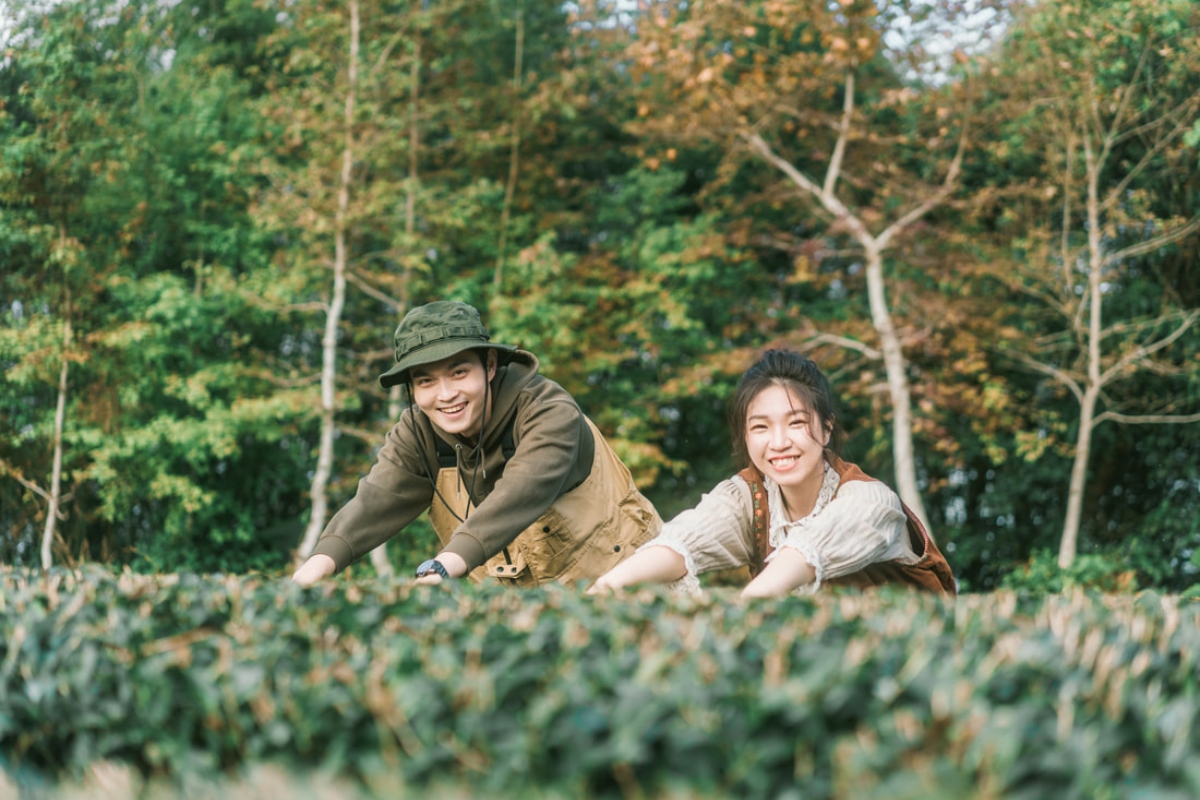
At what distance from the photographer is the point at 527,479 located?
3412 mm

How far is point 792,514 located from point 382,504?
144 cm

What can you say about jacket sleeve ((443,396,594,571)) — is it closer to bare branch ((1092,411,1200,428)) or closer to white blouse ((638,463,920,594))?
white blouse ((638,463,920,594))

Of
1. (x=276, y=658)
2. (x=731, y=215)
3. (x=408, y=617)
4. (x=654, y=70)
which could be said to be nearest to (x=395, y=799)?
(x=276, y=658)

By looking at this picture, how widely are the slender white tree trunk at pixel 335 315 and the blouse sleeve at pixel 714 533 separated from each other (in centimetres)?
735

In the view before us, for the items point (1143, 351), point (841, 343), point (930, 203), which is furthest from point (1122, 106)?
point (841, 343)

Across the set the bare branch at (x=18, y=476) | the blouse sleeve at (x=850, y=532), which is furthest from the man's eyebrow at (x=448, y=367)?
the bare branch at (x=18, y=476)

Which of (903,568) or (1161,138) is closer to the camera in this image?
(903,568)

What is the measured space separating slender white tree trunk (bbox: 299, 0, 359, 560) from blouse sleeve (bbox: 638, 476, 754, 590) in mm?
7352

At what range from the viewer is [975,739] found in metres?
1.45

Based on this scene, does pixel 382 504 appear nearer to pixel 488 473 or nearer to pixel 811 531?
pixel 488 473

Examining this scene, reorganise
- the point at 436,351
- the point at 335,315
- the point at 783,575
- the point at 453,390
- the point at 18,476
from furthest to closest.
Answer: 1. the point at 335,315
2. the point at 18,476
3. the point at 453,390
4. the point at 436,351
5. the point at 783,575

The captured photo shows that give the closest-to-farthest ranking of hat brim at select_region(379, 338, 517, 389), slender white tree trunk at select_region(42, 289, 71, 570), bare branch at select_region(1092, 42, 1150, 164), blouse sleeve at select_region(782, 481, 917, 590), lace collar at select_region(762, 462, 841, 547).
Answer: blouse sleeve at select_region(782, 481, 917, 590) → lace collar at select_region(762, 462, 841, 547) → hat brim at select_region(379, 338, 517, 389) → bare branch at select_region(1092, 42, 1150, 164) → slender white tree trunk at select_region(42, 289, 71, 570)

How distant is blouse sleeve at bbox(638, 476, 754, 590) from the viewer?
3.31m

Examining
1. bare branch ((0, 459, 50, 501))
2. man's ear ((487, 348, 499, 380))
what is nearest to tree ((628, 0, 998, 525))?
man's ear ((487, 348, 499, 380))
